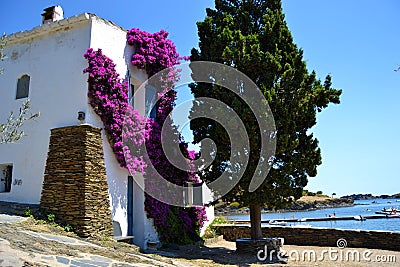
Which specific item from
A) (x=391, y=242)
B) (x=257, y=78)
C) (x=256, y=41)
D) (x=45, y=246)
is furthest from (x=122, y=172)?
(x=391, y=242)

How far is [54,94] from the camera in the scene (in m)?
11.3

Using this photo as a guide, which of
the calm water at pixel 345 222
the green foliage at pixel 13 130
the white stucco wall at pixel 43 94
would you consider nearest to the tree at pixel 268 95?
the white stucco wall at pixel 43 94

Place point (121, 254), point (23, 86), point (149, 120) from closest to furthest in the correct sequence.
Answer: point (121, 254)
point (23, 86)
point (149, 120)

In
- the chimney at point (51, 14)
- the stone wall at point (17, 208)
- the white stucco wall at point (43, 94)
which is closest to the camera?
the stone wall at point (17, 208)

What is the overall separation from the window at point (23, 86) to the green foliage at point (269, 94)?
20.7ft

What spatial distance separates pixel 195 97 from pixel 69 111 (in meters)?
4.85

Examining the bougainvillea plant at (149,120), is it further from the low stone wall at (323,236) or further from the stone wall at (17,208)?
the stone wall at (17,208)

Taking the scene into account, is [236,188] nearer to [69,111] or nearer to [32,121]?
[69,111]

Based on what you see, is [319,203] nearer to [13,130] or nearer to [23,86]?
[23,86]
